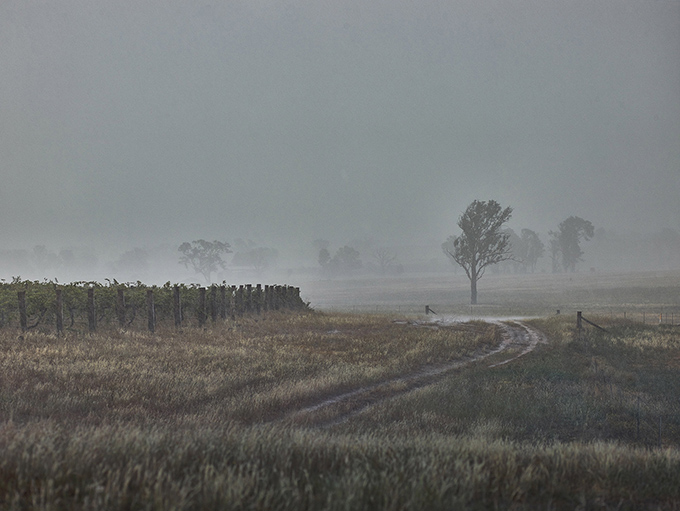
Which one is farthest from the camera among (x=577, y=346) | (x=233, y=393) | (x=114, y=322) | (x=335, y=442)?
(x=114, y=322)

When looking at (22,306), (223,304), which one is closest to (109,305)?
(22,306)

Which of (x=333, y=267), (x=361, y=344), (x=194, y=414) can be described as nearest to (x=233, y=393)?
(x=194, y=414)

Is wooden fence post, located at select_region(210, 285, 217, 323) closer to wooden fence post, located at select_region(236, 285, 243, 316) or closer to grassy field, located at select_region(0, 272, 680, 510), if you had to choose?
grassy field, located at select_region(0, 272, 680, 510)

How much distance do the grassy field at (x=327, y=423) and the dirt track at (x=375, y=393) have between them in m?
0.16

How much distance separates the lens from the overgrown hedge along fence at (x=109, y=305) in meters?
18.4

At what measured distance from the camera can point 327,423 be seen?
362 inches

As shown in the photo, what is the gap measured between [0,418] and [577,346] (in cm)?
2026

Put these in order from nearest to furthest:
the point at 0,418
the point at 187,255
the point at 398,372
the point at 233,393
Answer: the point at 0,418 < the point at 233,393 < the point at 398,372 < the point at 187,255

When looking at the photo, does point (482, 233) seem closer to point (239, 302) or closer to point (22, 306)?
point (239, 302)

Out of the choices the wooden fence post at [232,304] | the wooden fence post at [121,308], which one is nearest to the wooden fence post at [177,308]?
the wooden fence post at [121,308]

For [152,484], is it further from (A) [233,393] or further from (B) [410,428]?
(A) [233,393]

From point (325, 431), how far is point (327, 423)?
86.2 inches

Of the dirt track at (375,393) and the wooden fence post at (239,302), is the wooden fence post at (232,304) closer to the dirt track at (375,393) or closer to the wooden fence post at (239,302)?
the wooden fence post at (239,302)

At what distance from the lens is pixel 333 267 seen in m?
172
